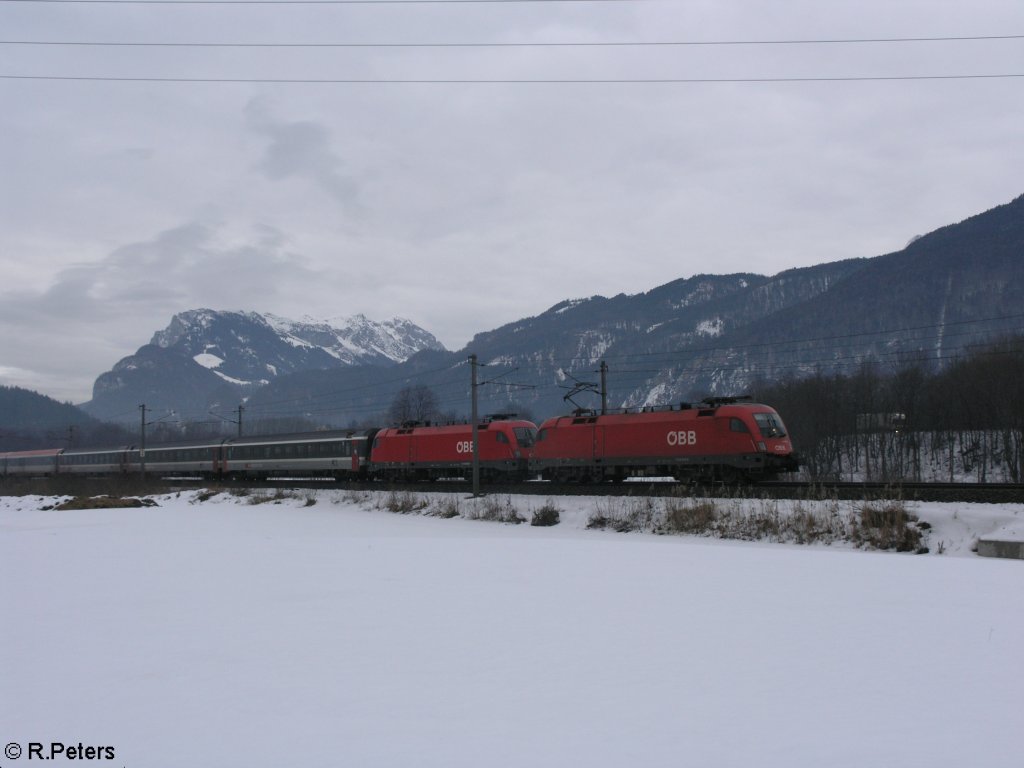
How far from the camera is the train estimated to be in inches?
1363

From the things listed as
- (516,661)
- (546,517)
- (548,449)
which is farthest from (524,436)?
(516,661)

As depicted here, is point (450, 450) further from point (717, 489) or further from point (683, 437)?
point (717, 489)

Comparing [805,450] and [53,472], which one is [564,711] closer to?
[805,450]

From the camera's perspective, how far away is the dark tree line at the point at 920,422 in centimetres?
7762

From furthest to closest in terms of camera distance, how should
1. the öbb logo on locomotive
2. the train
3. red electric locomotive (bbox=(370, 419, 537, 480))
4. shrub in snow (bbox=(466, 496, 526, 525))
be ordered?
red electric locomotive (bbox=(370, 419, 537, 480))
the öbb logo on locomotive
shrub in snow (bbox=(466, 496, 526, 525))
the train

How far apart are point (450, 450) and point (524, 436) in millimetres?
4974

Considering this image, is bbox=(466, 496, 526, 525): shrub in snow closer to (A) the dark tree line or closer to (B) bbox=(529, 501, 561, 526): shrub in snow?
(B) bbox=(529, 501, 561, 526): shrub in snow

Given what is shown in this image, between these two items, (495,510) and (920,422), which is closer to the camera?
(495,510)

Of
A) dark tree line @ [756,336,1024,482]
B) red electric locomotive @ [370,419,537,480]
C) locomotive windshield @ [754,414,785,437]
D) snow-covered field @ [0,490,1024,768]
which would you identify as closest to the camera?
snow-covered field @ [0,490,1024,768]

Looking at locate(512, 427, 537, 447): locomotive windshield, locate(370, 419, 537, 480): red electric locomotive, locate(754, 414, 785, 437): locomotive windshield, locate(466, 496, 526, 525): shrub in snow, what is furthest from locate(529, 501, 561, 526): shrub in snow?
locate(512, 427, 537, 447): locomotive windshield

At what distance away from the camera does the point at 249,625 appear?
12219 millimetres

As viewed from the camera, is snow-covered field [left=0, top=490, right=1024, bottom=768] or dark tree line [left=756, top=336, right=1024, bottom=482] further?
dark tree line [left=756, top=336, right=1024, bottom=482]

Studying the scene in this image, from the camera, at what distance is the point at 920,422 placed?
90.6 metres

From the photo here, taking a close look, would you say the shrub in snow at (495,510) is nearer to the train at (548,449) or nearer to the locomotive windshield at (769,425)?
the train at (548,449)
